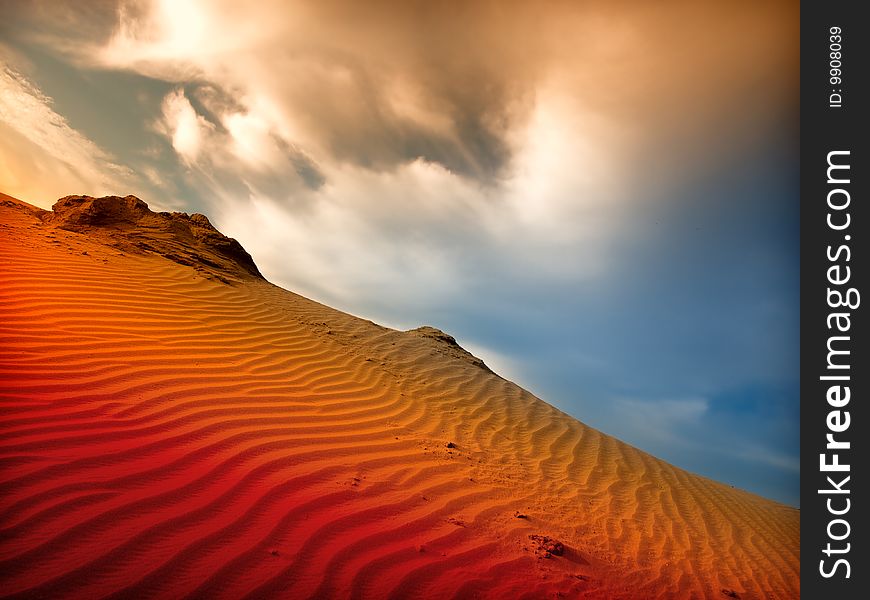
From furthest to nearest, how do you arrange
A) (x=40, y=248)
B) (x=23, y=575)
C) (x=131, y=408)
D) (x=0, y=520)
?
(x=40, y=248)
(x=131, y=408)
(x=0, y=520)
(x=23, y=575)

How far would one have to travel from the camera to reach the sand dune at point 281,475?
250 centimetres

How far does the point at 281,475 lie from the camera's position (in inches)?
138

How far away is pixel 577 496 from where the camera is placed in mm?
4891

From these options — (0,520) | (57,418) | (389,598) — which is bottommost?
(389,598)

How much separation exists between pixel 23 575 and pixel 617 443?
8.29 m

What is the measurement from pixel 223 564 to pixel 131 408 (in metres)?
2.22

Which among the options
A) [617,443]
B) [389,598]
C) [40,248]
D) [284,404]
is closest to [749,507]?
[617,443]

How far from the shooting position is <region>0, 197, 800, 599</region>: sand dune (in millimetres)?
2504

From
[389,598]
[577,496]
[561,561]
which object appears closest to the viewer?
[389,598]

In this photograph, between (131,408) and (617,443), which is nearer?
(131,408)

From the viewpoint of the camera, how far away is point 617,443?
797cm

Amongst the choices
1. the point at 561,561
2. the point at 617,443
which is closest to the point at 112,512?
the point at 561,561

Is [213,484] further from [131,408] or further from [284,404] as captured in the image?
[284,404]

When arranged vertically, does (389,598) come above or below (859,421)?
below
